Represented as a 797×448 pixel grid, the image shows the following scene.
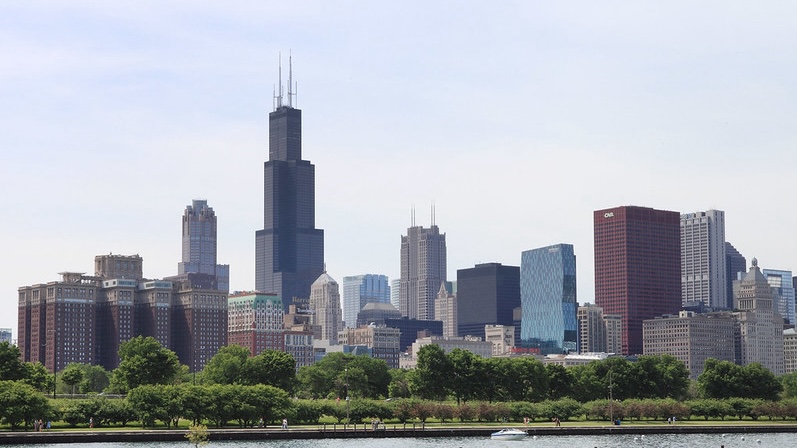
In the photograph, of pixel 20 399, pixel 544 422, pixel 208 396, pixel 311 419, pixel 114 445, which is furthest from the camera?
pixel 544 422

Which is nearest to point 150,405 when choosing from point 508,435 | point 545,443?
point 508,435

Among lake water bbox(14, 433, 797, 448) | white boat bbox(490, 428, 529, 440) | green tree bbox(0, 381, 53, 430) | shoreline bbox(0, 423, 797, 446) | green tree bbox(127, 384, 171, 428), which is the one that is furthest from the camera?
white boat bbox(490, 428, 529, 440)

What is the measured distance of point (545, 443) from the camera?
530ft

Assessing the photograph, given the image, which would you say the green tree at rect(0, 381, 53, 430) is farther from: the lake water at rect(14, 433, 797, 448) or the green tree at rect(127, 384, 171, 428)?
the lake water at rect(14, 433, 797, 448)

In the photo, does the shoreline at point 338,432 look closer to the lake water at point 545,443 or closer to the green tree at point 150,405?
the lake water at point 545,443

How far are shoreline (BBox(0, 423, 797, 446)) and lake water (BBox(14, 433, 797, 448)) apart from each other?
250 cm

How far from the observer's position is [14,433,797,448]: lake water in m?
150

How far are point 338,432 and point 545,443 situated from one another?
25372 mm

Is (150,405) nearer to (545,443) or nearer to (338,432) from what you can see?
(338,432)

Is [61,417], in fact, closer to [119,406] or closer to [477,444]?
[119,406]

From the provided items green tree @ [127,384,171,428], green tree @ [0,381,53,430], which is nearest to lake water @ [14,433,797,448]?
green tree @ [127,384,171,428]

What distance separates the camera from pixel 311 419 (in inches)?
7229

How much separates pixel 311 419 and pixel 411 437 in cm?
1975

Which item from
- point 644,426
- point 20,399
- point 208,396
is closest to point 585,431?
point 644,426
